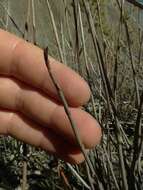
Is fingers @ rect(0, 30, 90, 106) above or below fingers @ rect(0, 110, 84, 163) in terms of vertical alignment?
above

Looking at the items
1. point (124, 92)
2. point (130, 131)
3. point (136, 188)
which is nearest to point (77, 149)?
point (136, 188)

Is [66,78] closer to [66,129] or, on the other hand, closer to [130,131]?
[66,129]
